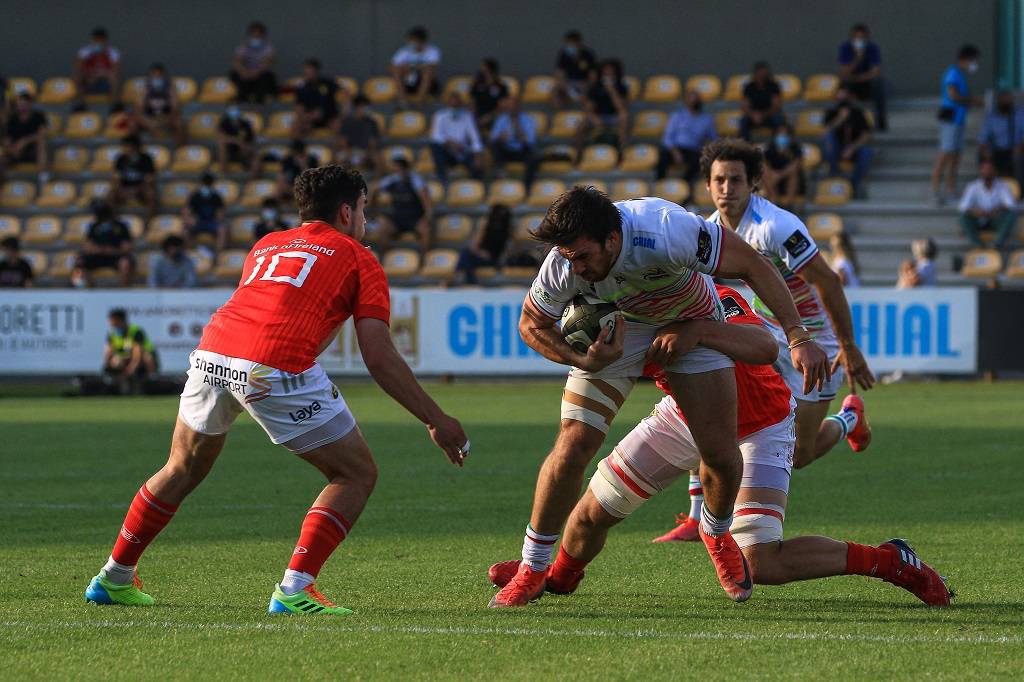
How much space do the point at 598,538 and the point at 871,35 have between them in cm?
2409

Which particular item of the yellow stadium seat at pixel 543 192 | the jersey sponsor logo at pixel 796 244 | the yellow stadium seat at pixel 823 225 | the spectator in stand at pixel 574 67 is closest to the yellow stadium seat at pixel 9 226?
the yellow stadium seat at pixel 543 192

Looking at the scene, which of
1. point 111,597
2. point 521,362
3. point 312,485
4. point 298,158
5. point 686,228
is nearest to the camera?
point 686,228

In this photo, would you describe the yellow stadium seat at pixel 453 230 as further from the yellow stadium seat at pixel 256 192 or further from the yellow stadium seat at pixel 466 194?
the yellow stadium seat at pixel 256 192

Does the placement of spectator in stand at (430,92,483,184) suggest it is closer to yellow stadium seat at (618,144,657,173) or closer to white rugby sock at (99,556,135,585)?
yellow stadium seat at (618,144,657,173)

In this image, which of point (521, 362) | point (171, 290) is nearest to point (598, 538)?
point (521, 362)

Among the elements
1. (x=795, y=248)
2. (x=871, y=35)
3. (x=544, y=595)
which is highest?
(x=871, y=35)

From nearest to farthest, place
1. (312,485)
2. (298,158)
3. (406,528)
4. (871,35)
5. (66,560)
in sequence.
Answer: (66,560) → (406,528) → (312,485) → (298,158) → (871,35)

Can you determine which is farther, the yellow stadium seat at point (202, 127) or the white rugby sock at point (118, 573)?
the yellow stadium seat at point (202, 127)

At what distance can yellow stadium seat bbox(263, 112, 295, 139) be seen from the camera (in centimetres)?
2794

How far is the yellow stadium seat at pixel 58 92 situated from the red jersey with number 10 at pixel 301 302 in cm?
2494

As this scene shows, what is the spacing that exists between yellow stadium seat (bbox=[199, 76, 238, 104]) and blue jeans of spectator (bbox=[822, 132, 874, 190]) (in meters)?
11.1

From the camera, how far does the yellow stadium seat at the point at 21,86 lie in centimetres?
2892

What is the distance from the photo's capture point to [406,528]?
870 cm

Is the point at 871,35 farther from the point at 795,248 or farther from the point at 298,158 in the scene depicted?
the point at 795,248
